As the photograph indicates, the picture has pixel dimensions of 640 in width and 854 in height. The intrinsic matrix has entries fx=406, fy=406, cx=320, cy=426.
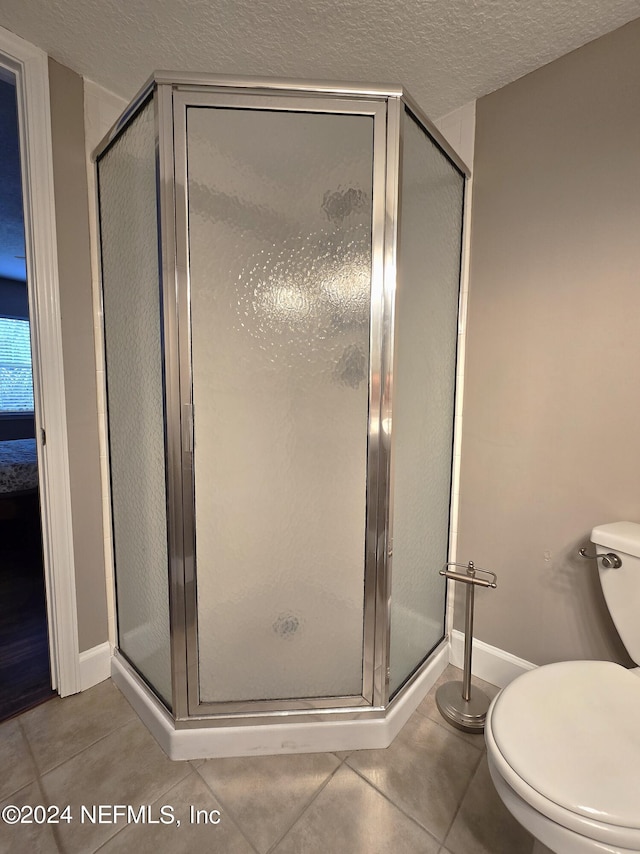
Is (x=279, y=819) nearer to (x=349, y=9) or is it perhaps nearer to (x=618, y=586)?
(x=618, y=586)

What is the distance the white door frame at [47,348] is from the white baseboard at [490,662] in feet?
5.07

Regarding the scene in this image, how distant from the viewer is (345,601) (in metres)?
1.36

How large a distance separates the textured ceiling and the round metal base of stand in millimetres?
2231

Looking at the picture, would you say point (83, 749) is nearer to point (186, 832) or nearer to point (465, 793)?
point (186, 832)

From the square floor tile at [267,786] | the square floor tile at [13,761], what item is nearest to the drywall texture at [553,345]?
the square floor tile at [267,786]

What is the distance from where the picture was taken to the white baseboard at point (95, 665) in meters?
1.60

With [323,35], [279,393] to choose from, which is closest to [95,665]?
[279,393]

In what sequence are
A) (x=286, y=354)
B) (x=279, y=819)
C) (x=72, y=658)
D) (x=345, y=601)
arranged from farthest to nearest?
(x=72, y=658) → (x=345, y=601) → (x=286, y=354) → (x=279, y=819)

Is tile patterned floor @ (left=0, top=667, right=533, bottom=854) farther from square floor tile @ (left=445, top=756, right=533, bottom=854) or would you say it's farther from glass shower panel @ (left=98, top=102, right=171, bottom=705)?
glass shower panel @ (left=98, top=102, right=171, bottom=705)

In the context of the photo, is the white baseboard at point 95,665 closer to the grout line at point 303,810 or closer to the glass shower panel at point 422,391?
the grout line at point 303,810

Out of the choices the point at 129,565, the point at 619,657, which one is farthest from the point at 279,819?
the point at 619,657

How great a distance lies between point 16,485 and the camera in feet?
9.50

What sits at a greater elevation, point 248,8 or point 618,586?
point 248,8

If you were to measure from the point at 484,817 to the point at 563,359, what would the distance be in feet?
4.64
